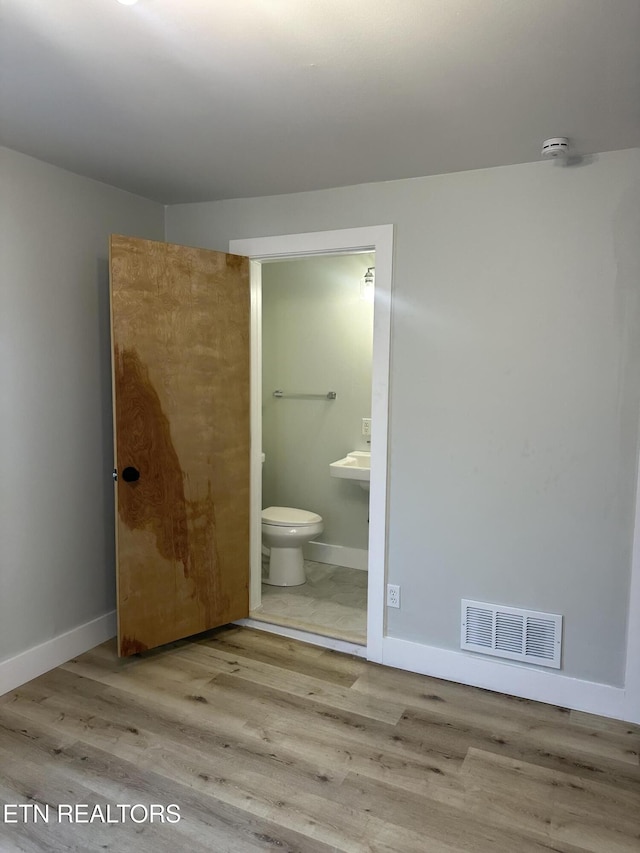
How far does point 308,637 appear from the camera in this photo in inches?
123

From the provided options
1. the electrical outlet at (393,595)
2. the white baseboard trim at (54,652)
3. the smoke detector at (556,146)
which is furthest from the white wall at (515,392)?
the white baseboard trim at (54,652)

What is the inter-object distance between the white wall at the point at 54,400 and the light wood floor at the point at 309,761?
0.40m

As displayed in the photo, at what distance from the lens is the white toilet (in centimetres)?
380

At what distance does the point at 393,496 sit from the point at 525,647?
0.89 meters

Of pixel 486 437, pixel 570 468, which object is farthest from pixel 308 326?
pixel 570 468

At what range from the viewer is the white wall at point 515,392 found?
2.38m

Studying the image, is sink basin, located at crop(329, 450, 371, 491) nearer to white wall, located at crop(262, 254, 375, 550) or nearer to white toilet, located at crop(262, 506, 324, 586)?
white wall, located at crop(262, 254, 375, 550)

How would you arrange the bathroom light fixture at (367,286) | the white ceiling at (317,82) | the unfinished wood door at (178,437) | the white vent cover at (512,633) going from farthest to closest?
the bathroom light fixture at (367,286) → the unfinished wood door at (178,437) → the white vent cover at (512,633) → the white ceiling at (317,82)

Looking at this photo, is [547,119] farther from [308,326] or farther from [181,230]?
[308,326]

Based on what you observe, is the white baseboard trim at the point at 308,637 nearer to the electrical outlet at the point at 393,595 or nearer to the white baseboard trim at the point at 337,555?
the electrical outlet at the point at 393,595

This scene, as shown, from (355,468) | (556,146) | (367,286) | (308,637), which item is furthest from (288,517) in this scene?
(556,146)

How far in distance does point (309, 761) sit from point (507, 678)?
102 centimetres

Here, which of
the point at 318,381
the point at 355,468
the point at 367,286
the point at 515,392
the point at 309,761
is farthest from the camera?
the point at 318,381

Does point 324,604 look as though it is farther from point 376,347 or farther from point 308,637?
point 376,347
